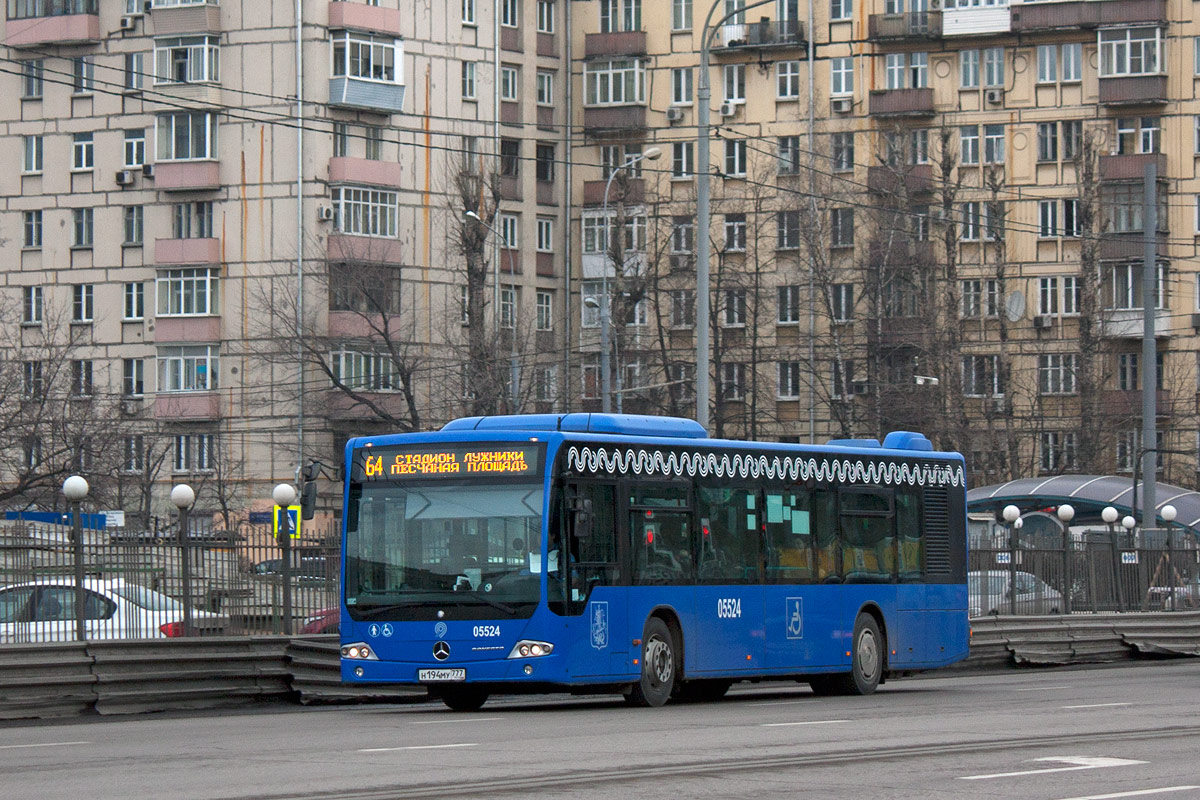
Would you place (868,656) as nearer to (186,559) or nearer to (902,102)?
(186,559)

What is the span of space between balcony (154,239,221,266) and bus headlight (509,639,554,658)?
4667cm

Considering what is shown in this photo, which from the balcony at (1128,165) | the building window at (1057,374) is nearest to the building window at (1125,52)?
the balcony at (1128,165)

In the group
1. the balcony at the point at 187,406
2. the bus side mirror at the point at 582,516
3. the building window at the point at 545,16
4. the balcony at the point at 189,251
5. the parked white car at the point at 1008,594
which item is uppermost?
the building window at the point at 545,16

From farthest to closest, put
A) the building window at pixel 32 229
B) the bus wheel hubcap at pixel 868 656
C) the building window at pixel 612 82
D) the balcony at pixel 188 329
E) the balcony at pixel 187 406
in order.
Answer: the building window at pixel 612 82 < the building window at pixel 32 229 < the balcony at pixel 188 329 < the balcony at pixel 187 406 < the bus wheel hubcap at pixel 868 656

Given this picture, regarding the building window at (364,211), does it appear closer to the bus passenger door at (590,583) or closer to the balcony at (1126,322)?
the balcony at (1126,322)

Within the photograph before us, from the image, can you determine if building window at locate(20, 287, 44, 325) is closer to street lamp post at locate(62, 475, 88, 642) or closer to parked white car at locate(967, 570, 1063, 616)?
parked white car at locate(967, 570, 1063, 616)

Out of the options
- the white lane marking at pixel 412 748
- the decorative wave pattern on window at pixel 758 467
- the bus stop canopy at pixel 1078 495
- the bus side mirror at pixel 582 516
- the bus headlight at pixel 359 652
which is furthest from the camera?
the bus stop canopy at pixel 1078 495

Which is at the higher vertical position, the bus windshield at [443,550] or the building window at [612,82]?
the building window at [612,82]

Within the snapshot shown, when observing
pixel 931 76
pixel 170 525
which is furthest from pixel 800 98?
pixel 170 525

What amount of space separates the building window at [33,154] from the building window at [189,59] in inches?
207

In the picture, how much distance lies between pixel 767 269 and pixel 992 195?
782 cm

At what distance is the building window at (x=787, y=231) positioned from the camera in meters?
68.6

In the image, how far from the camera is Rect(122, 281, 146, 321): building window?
6488cm

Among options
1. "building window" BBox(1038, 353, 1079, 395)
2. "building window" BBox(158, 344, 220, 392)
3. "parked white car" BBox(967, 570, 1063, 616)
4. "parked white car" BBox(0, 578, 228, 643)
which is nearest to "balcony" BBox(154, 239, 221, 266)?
"building window" BBox(158, 344, 220, 392)
